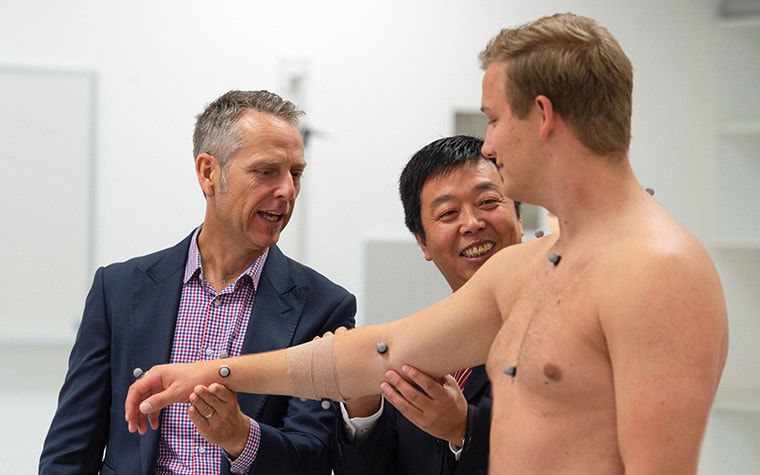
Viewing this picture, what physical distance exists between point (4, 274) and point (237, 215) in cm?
169

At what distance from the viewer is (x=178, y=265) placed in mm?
1970

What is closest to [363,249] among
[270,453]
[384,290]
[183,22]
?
[384,290]

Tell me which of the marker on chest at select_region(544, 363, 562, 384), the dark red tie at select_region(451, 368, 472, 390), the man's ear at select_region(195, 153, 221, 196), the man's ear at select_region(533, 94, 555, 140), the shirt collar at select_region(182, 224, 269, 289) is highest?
the man's ear at select_region(533, 94, 555, 140)

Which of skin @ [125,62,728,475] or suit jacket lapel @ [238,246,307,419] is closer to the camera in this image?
skin @ [125,62,728,475]

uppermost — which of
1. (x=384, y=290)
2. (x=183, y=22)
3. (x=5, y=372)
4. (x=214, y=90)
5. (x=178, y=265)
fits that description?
(x=183, y=22)

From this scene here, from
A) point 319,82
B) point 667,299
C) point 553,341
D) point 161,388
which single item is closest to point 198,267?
point 161,388

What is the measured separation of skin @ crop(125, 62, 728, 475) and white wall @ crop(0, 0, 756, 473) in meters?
2.11

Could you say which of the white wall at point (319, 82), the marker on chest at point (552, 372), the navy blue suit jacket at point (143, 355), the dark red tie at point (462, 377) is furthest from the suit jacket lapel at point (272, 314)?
the white wall at point (319, 82)

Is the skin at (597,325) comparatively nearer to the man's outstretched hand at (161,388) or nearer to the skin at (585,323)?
the skin at (585,323)

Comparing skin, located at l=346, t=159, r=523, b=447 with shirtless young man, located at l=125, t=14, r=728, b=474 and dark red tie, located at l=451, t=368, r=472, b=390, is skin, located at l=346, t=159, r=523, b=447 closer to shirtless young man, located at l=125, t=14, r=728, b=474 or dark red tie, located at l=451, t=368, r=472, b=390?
dark red tie, located at l=451, t=368, r=472, b=390

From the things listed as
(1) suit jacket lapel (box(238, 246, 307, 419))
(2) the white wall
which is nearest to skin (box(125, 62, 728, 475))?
(1) suit jacket lapel (box(238, 246, 307, 419))

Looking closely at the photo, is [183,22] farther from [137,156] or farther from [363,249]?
[363,249]

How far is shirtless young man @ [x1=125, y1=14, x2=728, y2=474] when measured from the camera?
3.41 feet

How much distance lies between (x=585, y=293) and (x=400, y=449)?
29.9 inches
